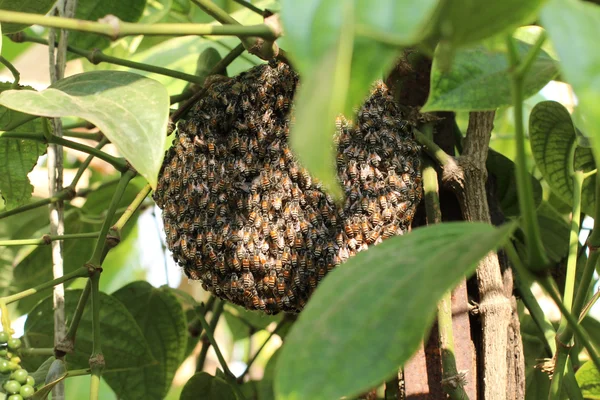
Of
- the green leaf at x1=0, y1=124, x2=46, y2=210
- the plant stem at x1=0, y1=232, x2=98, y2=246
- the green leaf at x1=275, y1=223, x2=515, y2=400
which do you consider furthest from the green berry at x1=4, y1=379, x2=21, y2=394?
the green leaf at x1=275, y1=223, x2=515, y2=400

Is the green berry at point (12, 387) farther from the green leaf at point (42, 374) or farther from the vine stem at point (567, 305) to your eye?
the vine stem at point (567, 305)

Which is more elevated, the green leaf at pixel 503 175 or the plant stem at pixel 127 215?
the green leaf at pixel 503 175

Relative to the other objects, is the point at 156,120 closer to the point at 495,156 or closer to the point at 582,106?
the point at 582,106

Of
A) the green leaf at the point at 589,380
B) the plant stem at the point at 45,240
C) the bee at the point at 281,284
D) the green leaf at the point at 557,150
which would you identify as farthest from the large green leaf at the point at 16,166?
the green leaf at the point at 589,380

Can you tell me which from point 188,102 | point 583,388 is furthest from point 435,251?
point 583,388

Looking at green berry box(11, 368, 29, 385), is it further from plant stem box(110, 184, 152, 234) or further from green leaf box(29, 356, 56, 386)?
plant stem box(110, 184, 152, 234)

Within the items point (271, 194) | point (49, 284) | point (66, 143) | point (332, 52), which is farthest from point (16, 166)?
point (332, 52)
